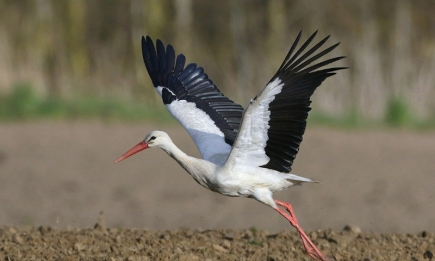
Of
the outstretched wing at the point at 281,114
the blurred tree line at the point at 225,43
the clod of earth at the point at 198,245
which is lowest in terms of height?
the clod of earth at the point at 198,245

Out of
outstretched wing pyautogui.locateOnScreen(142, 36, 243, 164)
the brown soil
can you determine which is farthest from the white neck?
the brown soil

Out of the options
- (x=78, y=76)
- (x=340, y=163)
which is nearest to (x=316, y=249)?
(x=340, y=163)

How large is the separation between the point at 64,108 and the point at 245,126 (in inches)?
444

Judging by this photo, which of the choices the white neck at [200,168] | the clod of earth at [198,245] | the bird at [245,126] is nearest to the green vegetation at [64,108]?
the bird at [245,126]

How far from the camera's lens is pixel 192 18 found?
24703mm

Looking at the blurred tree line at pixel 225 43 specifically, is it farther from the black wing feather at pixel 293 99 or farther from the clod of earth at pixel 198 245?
the black wing feather at pixel 293 99

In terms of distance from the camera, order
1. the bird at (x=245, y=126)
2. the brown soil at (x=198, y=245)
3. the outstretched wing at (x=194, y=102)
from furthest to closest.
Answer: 1. the outstretched wing at (x=194, y=102)
2. the bird at (x=245, y=126)
3. the brown soil at (x=198, y=245)

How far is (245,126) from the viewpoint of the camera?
7.94 meters

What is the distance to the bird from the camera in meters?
7.81

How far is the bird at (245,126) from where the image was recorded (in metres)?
7.81

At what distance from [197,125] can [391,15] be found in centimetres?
1457

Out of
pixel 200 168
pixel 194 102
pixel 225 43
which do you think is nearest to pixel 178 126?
pixel 225 43

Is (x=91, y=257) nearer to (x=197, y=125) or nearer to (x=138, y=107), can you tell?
(x=197, y=125)

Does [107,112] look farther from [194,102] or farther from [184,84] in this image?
[194,102]
